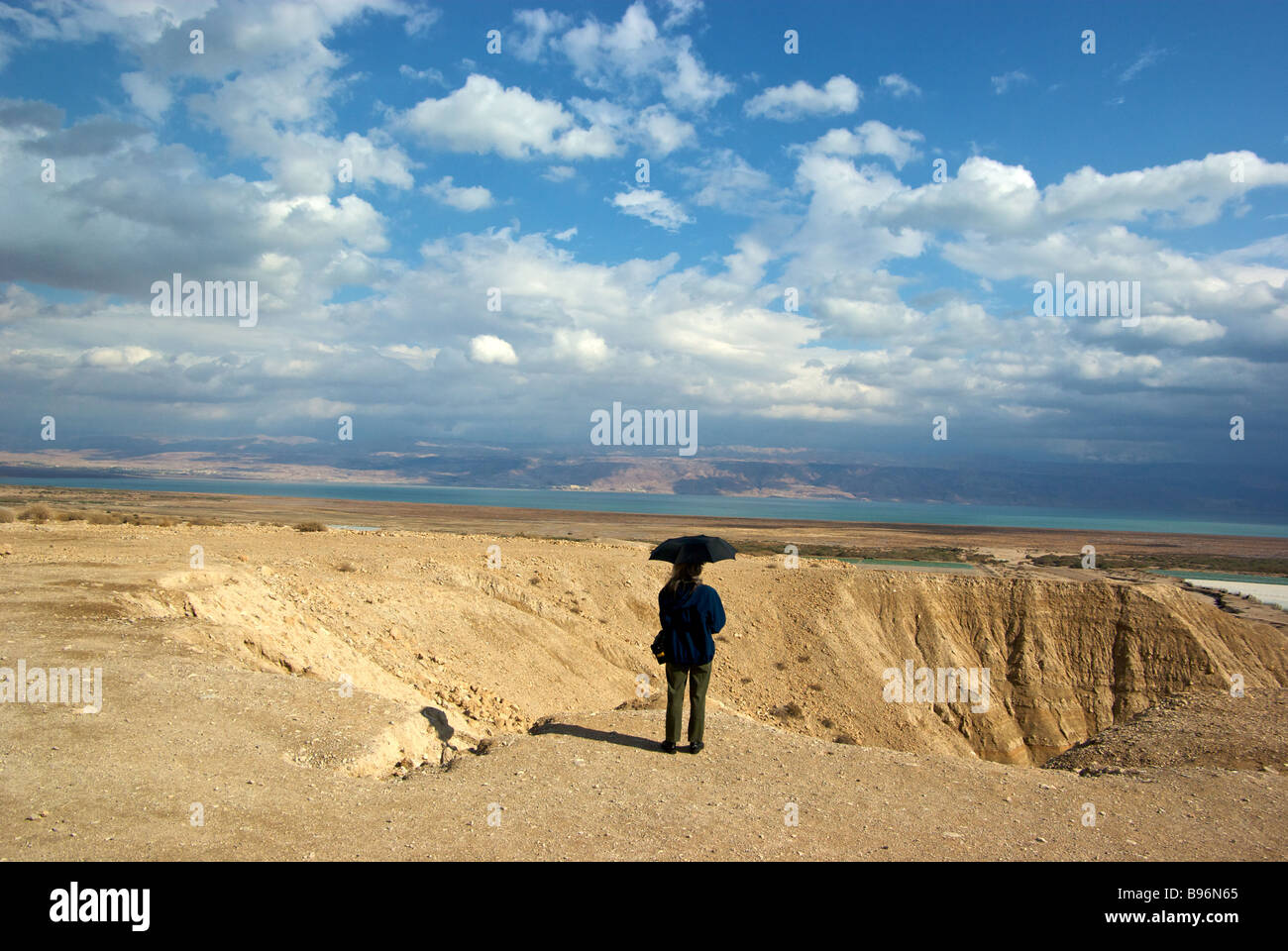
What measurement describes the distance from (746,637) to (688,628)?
17.6m

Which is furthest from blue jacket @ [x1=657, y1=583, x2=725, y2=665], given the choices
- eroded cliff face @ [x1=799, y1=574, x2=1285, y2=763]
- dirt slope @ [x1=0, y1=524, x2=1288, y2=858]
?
eroded cliff face @ [x1=799, y1=574, x2=1285, y2=763]

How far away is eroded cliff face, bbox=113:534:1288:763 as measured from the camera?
49.4 feet

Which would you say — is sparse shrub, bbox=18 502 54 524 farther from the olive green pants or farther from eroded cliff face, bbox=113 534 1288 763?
the olive green pants

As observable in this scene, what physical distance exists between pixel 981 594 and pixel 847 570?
562 cm

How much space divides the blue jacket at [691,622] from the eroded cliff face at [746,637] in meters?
3.60

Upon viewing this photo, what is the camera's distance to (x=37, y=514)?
104 ft

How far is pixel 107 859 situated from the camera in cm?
546

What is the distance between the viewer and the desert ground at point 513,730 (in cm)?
647

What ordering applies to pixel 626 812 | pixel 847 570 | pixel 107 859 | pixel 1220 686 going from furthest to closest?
pixel 847 570 < pixel 1220 686 < pixel 626 812 < pixel 107 859

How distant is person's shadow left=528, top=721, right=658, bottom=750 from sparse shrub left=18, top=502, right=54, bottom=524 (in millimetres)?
31183
